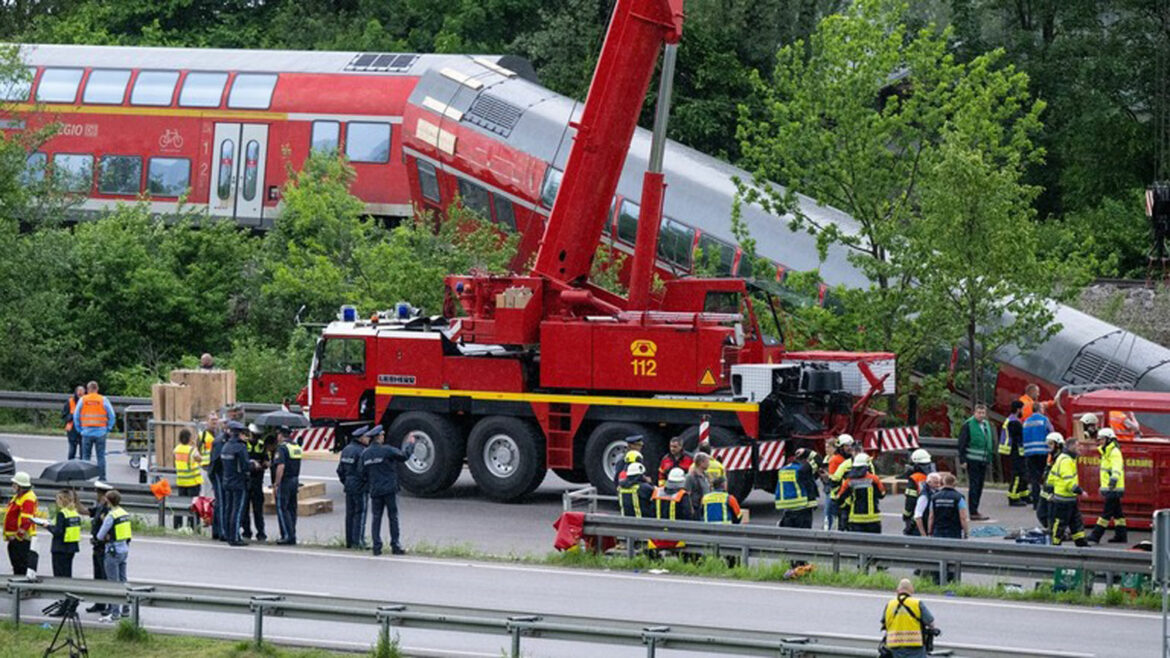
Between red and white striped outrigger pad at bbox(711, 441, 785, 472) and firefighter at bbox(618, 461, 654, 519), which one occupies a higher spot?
red and white striped outrigger pad at bbox(711, 441, 785, 472)

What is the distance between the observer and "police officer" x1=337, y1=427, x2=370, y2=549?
76.6ft

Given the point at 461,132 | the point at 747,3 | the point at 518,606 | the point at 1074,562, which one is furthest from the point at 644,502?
the point at 747,3

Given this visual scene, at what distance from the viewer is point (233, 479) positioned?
77.1ft

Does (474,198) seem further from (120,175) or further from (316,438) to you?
(316,438)

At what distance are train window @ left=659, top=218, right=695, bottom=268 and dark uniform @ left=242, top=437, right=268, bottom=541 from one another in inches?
517

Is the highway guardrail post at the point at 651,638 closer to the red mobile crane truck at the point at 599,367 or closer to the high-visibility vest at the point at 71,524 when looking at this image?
the high-visibility vest at the point at 71,524

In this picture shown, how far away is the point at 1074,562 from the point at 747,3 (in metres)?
29.9

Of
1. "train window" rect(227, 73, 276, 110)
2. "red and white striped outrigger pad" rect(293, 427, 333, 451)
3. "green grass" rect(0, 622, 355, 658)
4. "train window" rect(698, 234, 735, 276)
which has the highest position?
"train window" rect(227, 73, 276, 110)

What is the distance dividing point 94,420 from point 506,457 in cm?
642

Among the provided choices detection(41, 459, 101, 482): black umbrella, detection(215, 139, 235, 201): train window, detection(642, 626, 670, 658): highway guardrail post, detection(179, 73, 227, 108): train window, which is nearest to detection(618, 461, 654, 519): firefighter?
detection(41, 459, 101, 482): black umbrella

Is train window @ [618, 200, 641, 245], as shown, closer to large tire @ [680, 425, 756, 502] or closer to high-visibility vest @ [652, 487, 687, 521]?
large tire @ [680, 425, 756, 502]

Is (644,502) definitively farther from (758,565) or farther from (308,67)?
(308,67)

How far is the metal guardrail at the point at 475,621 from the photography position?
15.9 meters

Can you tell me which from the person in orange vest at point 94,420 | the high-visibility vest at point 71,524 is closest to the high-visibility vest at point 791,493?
the high-visibility vest at point 71,524
